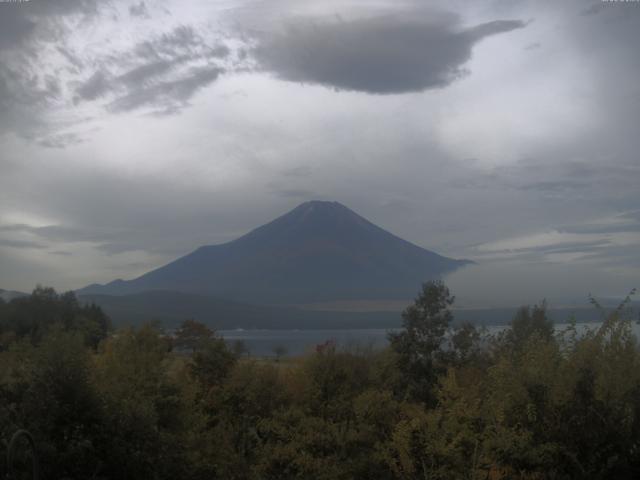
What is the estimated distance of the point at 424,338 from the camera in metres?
35.2

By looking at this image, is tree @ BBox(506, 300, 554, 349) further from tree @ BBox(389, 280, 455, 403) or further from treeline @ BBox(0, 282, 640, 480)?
treeline @ BBox(0, 282, 640, 480)

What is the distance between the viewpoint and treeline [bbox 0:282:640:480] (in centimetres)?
1529

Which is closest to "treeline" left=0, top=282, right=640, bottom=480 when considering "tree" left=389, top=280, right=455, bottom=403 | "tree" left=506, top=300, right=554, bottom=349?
"tree" left=389, top=280, right=455, bottom=403

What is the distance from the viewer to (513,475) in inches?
641

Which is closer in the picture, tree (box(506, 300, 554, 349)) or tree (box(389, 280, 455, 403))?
tree (box(389, 280, 455, 403))

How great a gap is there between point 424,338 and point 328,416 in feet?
32.4

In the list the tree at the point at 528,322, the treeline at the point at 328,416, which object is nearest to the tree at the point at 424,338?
the treeline at the point at 328,416

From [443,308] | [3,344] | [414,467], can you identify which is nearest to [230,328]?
[3,344]

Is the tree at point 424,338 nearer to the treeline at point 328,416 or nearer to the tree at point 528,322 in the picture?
the treeline at point 328,416

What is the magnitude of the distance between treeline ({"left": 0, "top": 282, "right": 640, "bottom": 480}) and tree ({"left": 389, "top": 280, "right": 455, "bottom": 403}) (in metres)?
2.43

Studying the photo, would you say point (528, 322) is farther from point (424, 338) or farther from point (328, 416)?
point (328, 416)

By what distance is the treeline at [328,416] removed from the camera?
50.2ft

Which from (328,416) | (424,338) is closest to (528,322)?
(424,338)

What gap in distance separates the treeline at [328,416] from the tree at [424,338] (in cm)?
243
